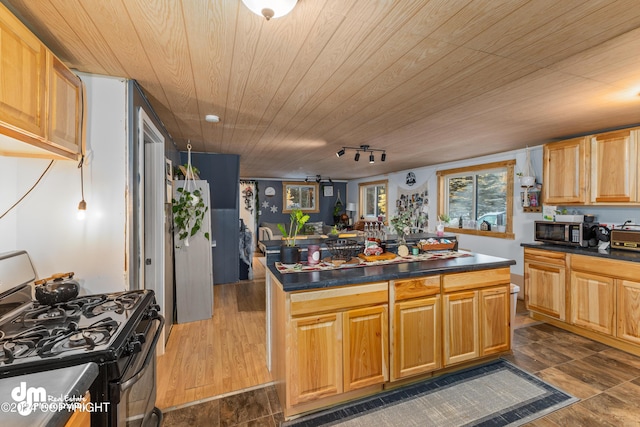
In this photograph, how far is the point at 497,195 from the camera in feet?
14.9

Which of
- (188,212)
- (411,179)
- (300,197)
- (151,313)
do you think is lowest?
(151,313)

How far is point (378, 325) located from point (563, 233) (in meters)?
2.85

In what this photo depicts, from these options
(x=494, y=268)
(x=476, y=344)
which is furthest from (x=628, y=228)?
(x=476, y=344)

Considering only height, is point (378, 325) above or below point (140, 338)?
below

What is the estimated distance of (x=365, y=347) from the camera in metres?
1.97

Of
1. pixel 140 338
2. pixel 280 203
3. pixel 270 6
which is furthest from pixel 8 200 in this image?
pixel 280 203

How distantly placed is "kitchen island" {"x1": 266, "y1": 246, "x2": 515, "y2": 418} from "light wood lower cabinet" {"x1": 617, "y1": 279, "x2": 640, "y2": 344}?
122 cm

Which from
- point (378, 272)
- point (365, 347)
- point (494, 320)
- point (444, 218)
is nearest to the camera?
point (365, 347)

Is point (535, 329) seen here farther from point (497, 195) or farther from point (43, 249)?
point (43, 249)

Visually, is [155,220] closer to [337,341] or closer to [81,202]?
[81,202]

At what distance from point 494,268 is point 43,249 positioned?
3.34 metres

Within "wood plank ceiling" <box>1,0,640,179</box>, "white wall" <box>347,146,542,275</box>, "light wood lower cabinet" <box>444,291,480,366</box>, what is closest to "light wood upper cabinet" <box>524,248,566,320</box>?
"white wall" <box>347,146,542,275</box>

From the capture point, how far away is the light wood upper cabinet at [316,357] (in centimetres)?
180

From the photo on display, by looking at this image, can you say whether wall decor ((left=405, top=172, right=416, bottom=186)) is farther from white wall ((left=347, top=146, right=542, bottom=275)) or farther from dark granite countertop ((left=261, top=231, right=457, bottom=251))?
dark granite countertop ((left=261, top=231, right=457, bottom=251))
